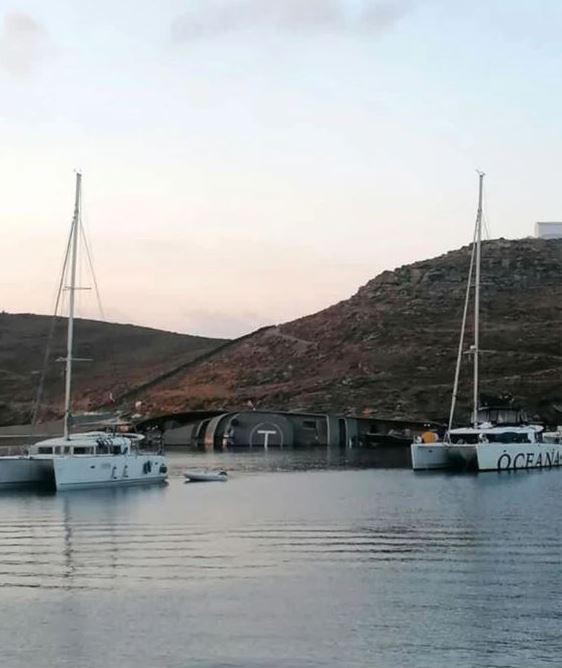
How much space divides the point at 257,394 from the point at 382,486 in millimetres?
70841

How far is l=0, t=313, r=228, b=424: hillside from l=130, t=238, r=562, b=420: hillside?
9160 millimetres

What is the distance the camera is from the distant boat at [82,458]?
180ft

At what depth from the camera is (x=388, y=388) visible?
121m

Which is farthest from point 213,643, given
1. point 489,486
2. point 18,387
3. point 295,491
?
point 18,387

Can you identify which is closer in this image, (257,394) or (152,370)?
(257,394)

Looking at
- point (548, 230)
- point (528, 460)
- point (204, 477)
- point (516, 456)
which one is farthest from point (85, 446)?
point (548, 230)

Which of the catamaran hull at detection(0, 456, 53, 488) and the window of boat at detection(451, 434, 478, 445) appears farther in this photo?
the window of boat at detection(451, 434, 478, 445)

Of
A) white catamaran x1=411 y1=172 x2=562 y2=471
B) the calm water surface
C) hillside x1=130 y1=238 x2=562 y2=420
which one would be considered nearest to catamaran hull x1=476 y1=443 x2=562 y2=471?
white catamaran x1=411 y1=172 x2=562 y2=471

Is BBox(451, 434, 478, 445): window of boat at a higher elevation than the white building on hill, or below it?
below

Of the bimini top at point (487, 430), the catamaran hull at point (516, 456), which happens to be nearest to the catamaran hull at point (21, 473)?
the bimini top at point (487, 430)

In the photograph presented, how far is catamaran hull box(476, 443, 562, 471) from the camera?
214 ft

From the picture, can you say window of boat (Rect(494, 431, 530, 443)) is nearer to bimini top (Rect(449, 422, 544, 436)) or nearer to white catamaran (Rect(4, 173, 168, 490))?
bimini top (Rect(449, 422, 544, 436))

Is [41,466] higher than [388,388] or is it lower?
lower

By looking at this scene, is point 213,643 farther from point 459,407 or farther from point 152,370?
point 152,370
